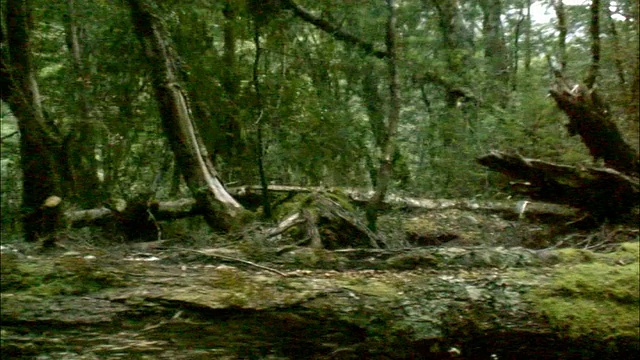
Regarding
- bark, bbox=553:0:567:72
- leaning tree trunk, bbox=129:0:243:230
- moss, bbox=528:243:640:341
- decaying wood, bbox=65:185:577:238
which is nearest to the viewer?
moss, bbox=528:243:640:341

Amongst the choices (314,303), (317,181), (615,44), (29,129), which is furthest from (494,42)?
(314,303)

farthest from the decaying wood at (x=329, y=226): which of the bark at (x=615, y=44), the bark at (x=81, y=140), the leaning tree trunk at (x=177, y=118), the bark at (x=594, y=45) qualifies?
the bark at (x=594, y=45)

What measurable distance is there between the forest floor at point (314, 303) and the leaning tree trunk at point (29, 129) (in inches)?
53.0

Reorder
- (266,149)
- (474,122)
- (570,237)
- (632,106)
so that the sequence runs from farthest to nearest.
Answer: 1. (474,122)
2. (266,149)
3. (632,106)
4. (570,237)

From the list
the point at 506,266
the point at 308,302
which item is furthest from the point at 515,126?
the point at 308,302

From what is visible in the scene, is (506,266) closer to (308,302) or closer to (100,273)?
(308,302)

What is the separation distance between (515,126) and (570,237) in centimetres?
283

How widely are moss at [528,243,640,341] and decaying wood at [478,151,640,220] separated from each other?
111 centimetres

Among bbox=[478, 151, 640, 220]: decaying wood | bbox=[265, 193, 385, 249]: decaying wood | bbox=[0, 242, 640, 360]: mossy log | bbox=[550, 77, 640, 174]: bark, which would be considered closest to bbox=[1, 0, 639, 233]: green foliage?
bbox=[550, 77, 640, 174]: bark

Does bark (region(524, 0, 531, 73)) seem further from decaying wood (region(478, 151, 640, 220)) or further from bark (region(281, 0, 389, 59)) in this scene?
decaying wood (region(478, 151, 640, 220))

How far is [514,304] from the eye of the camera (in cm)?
298

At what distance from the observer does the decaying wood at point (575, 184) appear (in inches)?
165

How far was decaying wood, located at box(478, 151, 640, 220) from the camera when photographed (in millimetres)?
4188

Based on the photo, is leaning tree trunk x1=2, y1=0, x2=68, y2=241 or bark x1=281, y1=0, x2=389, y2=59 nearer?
leaning tree trunk x1=2, y1=0, x2=68, y2=241
